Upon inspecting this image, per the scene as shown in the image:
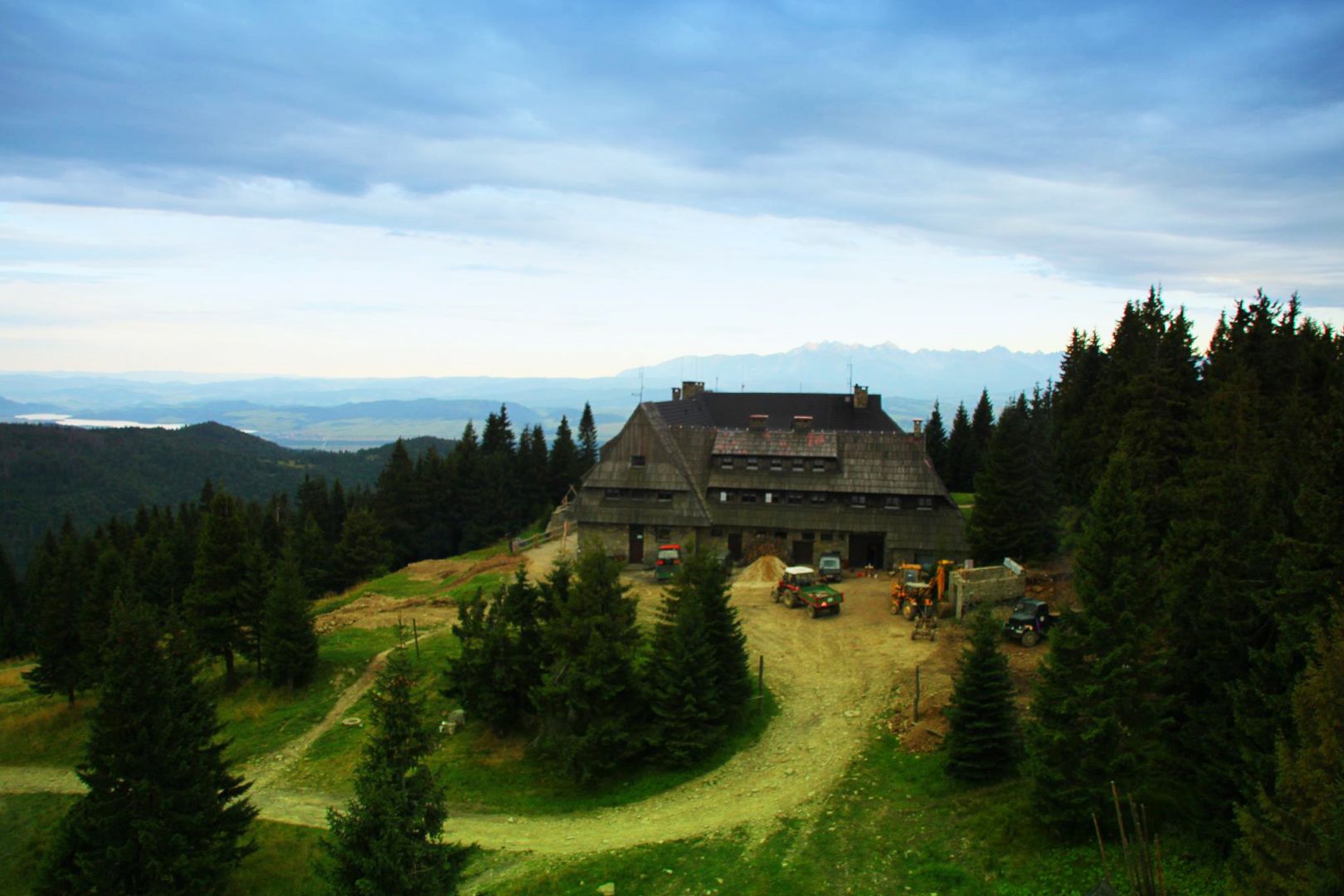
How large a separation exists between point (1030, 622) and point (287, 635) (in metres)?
31.2

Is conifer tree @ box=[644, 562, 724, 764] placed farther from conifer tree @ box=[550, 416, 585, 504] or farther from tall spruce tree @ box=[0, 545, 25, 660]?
tall spruce tree @ box=[0, 545, 25, 660]

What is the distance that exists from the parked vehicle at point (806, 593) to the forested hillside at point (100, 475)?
127664 mm

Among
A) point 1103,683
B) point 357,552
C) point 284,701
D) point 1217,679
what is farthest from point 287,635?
point 1217,679

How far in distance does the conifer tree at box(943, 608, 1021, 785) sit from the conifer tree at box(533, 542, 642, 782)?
994cm

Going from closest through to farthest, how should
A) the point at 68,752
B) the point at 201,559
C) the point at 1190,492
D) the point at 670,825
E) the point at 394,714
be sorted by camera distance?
1. the point at 394,714
2. the point at 670,825
3. the point at 1190,492
4. the point at 68,752
5. the point at 201,559

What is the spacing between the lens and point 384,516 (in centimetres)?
7881

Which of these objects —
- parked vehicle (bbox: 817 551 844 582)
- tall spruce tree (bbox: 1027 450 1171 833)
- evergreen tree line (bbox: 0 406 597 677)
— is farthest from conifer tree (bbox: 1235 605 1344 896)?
evergreen tree line (bbox: 0 406 597 677)

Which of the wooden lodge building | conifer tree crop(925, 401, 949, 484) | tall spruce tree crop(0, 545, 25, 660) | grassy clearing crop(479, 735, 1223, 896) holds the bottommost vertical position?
tall spruce tree crop(0, 545, 25, 660)

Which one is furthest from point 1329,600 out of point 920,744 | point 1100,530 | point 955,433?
point 955,433

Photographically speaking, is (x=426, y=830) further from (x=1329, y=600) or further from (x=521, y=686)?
(x=1329, y=600)

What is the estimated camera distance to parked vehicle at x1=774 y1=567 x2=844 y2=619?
38156 mm

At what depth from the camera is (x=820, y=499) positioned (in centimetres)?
4894

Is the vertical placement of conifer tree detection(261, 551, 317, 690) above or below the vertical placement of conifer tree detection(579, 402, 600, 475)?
below

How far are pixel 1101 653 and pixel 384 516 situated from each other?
234 ft
